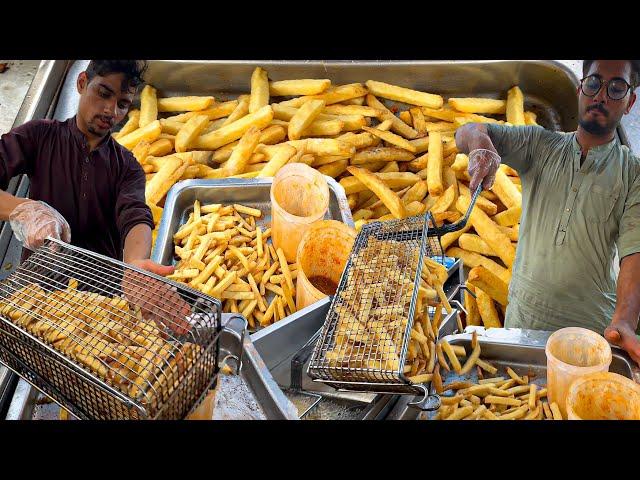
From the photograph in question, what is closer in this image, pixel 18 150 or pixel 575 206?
pixel 18 150

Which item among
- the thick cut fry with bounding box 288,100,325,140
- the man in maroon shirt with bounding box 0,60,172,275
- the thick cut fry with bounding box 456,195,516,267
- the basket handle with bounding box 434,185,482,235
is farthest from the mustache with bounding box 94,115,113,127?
the thick cut fry with bounding box 456,195,516,267

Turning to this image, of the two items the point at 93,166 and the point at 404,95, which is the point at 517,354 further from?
the point at 404,95

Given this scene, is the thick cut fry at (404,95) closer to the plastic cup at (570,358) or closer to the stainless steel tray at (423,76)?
the stainless steel tray at (423,76)

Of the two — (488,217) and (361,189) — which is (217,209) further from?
(488,217)

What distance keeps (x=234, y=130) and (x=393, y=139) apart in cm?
97

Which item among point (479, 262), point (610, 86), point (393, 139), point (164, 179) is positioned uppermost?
point (610, 86)

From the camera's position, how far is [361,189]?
12.8 ft

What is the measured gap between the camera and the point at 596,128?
2.98 metres

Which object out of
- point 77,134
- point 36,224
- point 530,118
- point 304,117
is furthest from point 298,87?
point 36,224

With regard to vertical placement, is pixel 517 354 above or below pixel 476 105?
below

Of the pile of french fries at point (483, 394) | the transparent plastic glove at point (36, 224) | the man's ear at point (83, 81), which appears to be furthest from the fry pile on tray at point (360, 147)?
the pile of french fries at point (483, 394)

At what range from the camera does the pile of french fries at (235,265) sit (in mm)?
2838

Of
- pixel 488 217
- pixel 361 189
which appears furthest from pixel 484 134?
pixel 361 189

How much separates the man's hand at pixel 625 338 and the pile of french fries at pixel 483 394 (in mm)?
351
